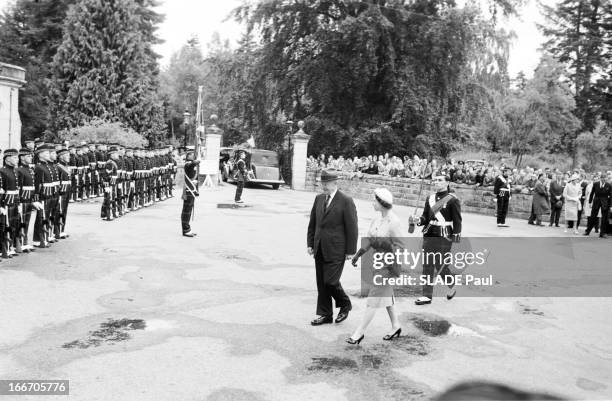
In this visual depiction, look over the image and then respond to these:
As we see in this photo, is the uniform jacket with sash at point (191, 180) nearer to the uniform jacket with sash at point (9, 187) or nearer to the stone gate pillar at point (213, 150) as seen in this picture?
the uniform jacket with sash at point (9, 187)

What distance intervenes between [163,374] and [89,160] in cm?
1688

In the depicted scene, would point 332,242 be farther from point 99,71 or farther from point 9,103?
point 99,71

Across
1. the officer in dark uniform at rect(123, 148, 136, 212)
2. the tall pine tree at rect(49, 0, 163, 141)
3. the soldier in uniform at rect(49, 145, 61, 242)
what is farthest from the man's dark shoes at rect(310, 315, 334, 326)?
the tall pine tree at rect(49, 0, 163, 141)

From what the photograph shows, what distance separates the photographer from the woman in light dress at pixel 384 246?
6.82 meters

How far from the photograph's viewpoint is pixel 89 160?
2116 centimetres

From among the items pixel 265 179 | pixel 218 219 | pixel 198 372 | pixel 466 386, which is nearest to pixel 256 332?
pixel 198 372

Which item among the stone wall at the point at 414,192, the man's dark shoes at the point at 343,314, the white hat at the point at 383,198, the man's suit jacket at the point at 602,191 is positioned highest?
the white hat at the point at 383,198

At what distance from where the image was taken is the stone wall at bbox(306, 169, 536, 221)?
21.7 meters

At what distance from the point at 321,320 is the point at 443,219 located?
93.7 inches

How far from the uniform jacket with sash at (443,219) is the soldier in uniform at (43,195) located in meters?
6.72

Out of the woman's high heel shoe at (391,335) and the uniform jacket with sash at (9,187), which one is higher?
the uniform jacket with sash at (9,187)

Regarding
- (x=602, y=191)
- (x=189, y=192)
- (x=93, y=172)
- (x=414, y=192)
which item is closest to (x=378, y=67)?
(x=414, y=192)

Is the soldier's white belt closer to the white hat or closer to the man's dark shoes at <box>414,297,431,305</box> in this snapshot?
the man's dark shoes at <box>414,297,431,305</box>

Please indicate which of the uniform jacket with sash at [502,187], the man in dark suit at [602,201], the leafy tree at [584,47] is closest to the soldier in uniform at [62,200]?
the uniform jacket with sash at [502,187]
